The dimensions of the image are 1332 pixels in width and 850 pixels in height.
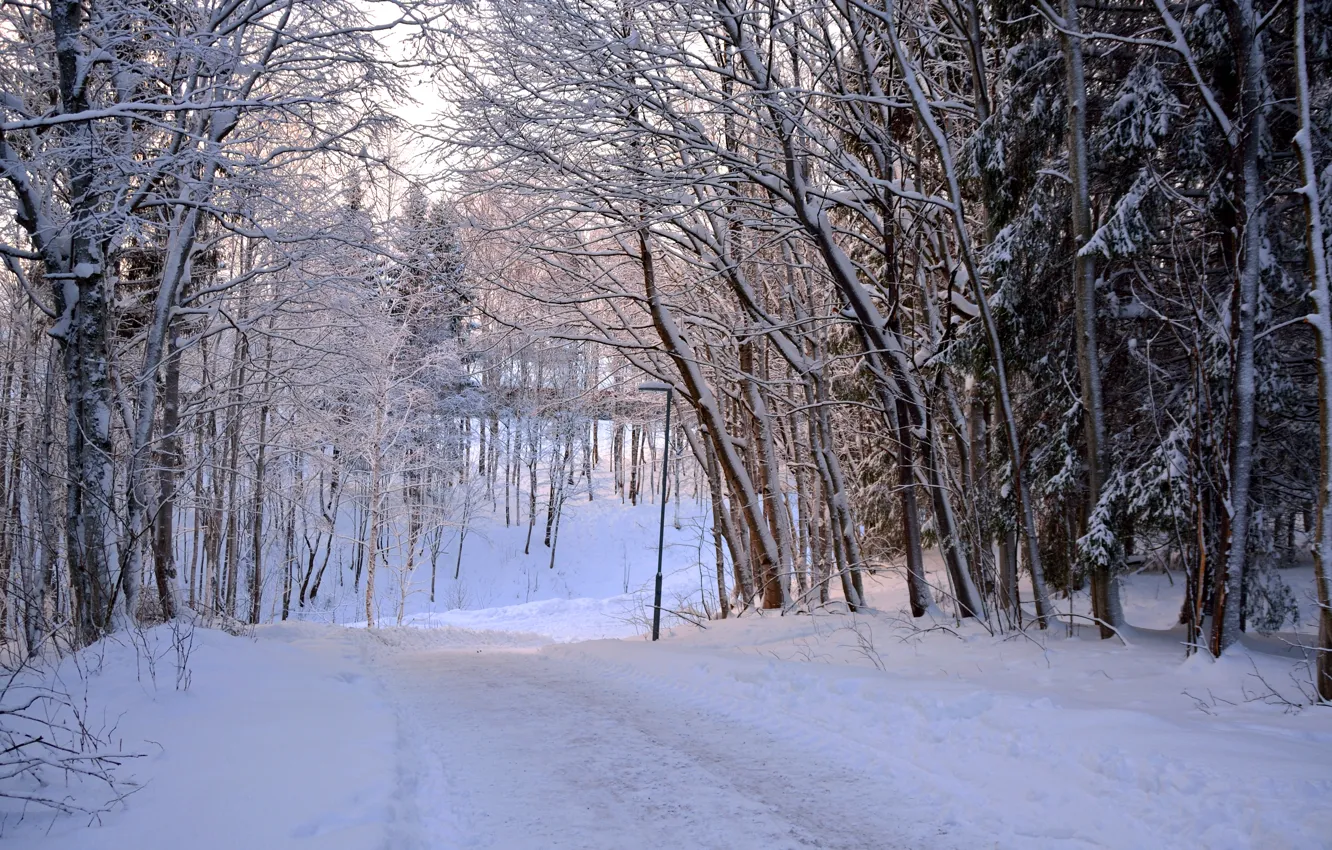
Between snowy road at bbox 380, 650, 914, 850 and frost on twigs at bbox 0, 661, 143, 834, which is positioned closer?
frost on twigs at bbox 0, 661, 143, 834

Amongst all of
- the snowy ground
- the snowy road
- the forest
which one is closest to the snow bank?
the snowy ground

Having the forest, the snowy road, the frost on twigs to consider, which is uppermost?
the forest

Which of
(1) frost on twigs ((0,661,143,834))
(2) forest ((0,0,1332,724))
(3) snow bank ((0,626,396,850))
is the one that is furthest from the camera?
(2) forest ((0,0,1332,724))

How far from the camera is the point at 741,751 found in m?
5.54

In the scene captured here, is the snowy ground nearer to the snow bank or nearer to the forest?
the snow bank

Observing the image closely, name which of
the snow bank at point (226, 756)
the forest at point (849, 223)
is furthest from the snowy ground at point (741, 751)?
the forest at point (849, 223)

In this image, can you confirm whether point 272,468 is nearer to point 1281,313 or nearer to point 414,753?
point 414,753

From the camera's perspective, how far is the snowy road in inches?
158

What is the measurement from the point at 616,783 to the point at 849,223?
11.5 metres

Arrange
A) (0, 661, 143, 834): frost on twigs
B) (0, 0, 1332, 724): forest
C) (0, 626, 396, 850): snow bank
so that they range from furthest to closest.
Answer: (0, 0, 1332, 724): forest < (0, 661, 143, 834): frost on twigs < (0, 626, 396, 850): snow bank

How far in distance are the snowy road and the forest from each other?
349cm

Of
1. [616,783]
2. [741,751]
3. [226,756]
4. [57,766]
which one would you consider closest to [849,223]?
[741,751]

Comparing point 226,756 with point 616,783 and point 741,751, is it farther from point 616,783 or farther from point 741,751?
point 741,751

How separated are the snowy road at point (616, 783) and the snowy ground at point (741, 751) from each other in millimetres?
23
